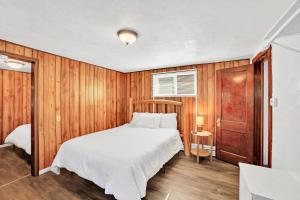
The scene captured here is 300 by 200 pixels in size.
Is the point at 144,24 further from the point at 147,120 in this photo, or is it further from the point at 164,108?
the point at 164,108

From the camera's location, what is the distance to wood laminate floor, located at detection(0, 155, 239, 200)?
1.95 meters

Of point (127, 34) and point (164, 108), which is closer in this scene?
point (127, 34)

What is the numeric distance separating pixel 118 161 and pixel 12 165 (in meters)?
2.75

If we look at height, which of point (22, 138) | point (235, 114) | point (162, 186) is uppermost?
point (235, 114)

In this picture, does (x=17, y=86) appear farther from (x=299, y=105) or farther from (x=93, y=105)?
(x=299, y=105)

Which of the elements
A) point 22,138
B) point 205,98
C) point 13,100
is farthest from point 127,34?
point 13,100

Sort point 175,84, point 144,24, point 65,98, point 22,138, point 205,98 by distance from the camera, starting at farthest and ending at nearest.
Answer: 1. point 175,84
2. point 205,98
3. point 22,138
4. point 65,98
5. point 144,24

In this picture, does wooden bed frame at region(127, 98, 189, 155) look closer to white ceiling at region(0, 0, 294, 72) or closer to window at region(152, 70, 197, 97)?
window at region(152, 70, 197, 97)

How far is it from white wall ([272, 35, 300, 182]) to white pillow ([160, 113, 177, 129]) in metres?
1.98

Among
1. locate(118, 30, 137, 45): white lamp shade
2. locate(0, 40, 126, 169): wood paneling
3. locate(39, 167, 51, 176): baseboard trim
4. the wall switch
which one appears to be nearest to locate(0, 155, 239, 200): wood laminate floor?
locate(39, 167, 51, 176): baseboard trim

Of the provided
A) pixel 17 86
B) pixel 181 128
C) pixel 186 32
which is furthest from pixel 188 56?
pixel 17 86

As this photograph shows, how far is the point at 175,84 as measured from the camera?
3873mm

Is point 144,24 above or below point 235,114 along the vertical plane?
above

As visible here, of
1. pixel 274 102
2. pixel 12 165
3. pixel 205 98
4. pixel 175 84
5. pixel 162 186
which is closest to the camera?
pixel 274 102
